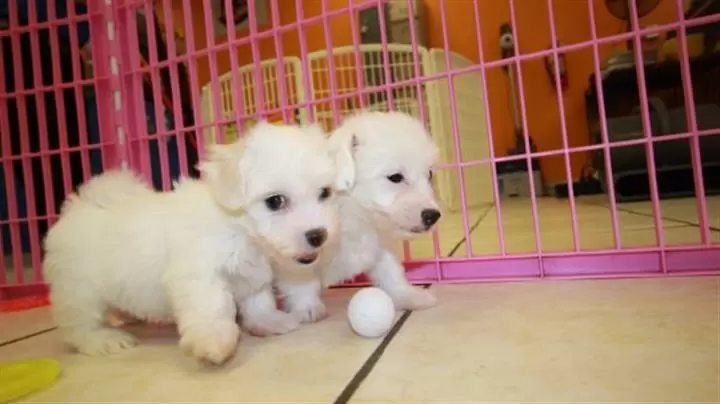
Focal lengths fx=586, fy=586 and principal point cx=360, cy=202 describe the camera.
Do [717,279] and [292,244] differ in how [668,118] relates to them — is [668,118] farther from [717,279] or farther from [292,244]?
[292,244]

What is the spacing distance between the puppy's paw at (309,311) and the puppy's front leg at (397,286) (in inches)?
6.8

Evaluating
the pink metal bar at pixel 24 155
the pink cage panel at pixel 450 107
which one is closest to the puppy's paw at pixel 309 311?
the pink cage panel at pixel 450 107

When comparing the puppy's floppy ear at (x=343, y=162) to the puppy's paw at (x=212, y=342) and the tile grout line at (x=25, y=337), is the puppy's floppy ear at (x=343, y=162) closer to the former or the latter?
the puppy's paw at (x=212, y=342)

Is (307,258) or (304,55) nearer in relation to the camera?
(307,258)

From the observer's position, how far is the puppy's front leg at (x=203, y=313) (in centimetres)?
104

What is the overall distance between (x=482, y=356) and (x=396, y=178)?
0.57 meters

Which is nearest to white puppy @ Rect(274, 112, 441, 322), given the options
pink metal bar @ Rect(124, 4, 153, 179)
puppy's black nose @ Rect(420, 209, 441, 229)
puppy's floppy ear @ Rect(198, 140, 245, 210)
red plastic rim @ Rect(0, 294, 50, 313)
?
puppy's black nose @ Rect(420, 209, 441, 229)

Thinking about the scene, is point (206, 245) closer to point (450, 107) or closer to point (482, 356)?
point (482, 356)

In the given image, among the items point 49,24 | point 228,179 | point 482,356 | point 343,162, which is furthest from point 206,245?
point 49,24

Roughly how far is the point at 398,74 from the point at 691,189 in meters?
1.89

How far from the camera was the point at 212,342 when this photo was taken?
103cm

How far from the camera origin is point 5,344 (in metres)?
1.42

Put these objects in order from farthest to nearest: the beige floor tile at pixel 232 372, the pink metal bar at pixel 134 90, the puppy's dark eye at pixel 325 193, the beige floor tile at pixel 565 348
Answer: the pink metal bar at pixel 134 90
the puppy's dark eye at pixel 325 193
the beige floor tile at pixel 232 372
the beige floor tile at pixel 565 348

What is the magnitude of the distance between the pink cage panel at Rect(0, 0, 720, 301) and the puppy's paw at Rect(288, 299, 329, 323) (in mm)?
392
